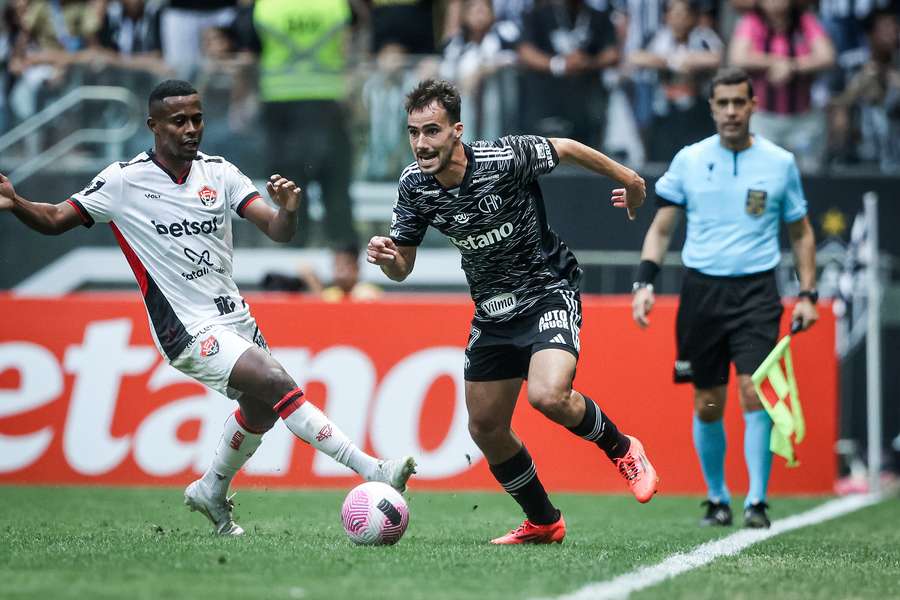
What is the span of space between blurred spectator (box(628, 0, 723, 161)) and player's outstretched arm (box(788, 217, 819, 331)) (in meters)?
3.70

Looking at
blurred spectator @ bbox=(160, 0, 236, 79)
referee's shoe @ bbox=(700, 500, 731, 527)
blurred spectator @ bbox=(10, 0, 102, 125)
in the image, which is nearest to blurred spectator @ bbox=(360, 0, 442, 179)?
blurred spectator @ bbox=(160, 0, 236, 79)

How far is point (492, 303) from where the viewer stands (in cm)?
757

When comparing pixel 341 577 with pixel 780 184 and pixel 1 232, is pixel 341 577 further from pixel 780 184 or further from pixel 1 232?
pixel 1 232

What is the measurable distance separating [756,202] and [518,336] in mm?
2547

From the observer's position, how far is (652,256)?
9.50 metres

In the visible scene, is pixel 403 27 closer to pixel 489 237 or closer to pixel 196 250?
pixel 196 250

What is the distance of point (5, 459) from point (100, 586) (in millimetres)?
6639

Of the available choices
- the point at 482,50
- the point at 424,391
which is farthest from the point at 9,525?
the point at 482,50

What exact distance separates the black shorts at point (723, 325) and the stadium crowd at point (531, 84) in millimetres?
3859

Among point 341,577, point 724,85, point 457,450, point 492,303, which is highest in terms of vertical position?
point 724,85

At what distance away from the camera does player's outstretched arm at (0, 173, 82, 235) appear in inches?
287

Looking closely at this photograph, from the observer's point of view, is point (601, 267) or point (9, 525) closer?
point (9, 525)

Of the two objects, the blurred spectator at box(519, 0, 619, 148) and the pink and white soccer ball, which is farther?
the blurred spectator at box(519, 0, 619, 148)

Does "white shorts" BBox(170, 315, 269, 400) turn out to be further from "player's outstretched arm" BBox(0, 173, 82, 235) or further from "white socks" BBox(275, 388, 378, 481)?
"player's outstretched arm" BBox(0, 173, 82, 235)
